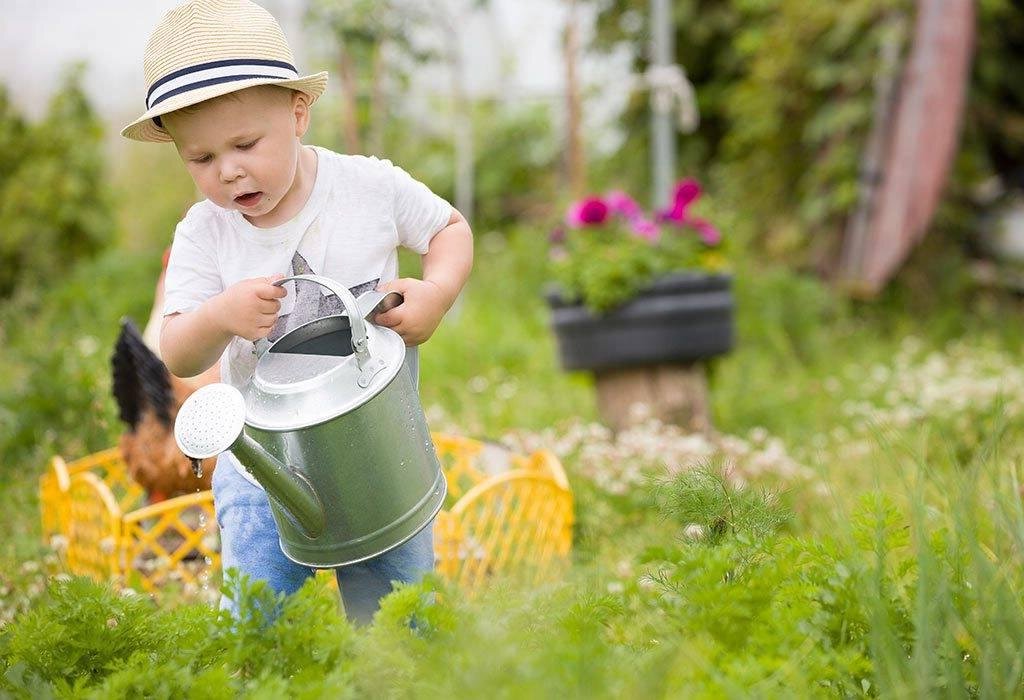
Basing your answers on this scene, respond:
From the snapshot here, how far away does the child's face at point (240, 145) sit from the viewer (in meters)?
1.60

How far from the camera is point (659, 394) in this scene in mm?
4305

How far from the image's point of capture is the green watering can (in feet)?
5.01

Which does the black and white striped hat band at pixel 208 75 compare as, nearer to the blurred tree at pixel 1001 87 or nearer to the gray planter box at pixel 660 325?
the gray planter box at pixel 660 325

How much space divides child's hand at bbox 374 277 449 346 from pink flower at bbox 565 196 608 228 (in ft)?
8.82

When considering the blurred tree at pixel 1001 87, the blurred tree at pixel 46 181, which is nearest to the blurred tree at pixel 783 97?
the blurred tree at pixel 1001 87

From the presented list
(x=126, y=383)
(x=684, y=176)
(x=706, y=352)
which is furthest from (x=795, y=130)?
(x=126, y=383)

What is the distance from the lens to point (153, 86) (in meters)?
1.63

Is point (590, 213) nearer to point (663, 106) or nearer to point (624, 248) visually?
point (624, 248)

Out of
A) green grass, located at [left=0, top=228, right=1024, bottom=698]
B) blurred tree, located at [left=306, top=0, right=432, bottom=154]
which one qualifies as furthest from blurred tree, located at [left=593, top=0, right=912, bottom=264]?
green grass, located at [left=0, top=228, right=1024, bottom=698]

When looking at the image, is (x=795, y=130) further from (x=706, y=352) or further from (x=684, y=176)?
(x=706, y=352)

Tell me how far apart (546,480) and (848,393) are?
2753 mm

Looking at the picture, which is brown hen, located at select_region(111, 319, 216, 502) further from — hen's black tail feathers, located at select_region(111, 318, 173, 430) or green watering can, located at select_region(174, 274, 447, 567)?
green watering can, located at select_region(174, 274, 447, 567)

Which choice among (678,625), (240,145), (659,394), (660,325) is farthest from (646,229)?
(678,625)

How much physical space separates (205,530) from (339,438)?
3.67ft
